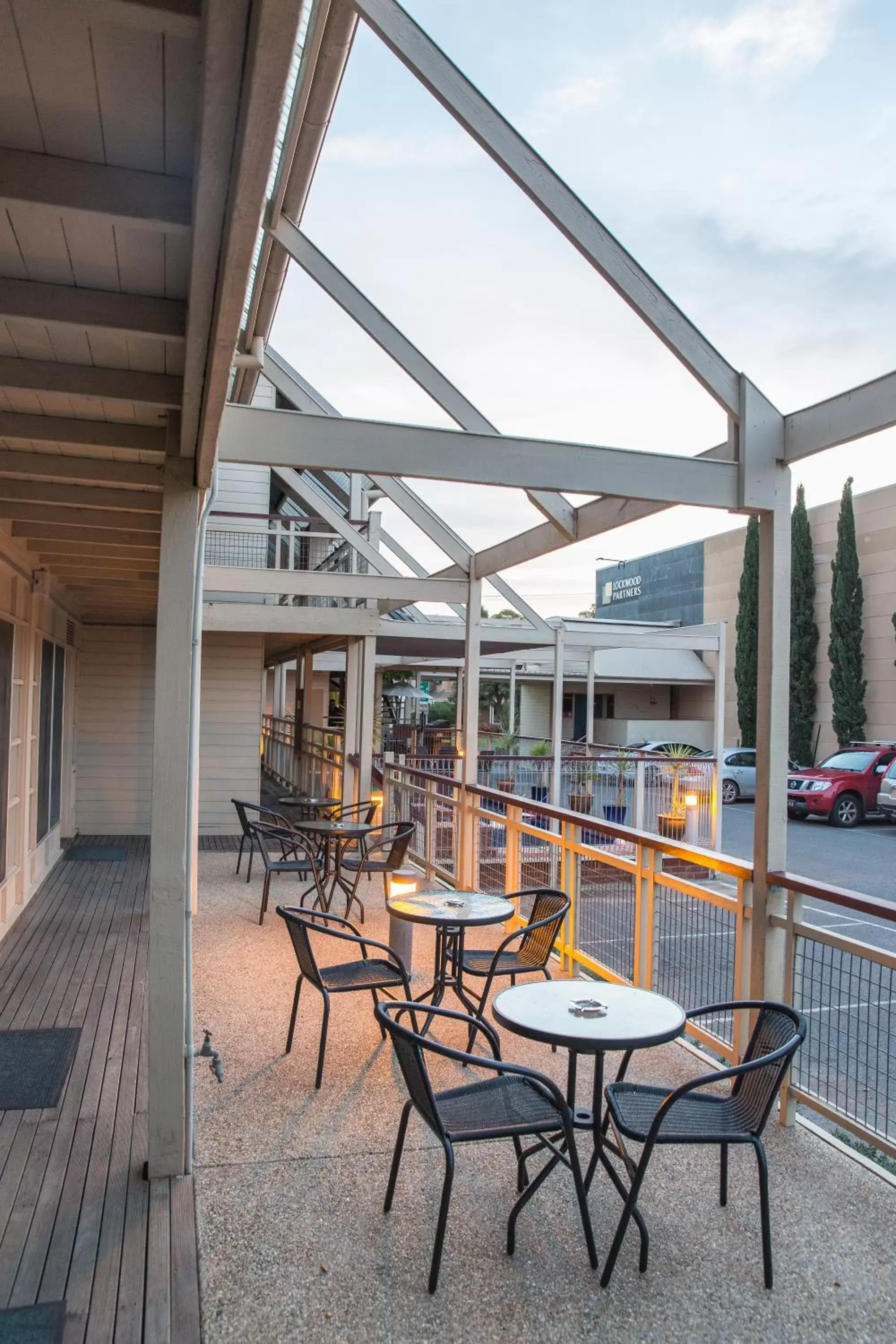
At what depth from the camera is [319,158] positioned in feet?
19.0

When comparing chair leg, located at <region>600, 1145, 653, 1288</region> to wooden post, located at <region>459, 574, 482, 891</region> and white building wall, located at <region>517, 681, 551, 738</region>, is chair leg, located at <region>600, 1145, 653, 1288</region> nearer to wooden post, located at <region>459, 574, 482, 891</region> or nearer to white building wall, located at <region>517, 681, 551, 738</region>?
wooden post, located at <region>459, 574, 482, 891</region>

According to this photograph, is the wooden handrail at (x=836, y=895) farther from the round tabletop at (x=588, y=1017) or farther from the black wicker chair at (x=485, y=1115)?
the black wicker chair at (x=485, y=1115)

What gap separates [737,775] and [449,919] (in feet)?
55.4

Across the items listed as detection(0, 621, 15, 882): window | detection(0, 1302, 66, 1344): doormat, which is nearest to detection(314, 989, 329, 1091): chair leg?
detection(0, 1302, 66, 1344): doormat

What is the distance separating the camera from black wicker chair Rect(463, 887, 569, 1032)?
4418mm

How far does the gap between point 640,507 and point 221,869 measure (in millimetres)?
5896

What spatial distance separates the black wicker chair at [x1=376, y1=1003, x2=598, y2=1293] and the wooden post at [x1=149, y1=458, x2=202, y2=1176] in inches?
31.3

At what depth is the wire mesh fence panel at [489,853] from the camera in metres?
7.09

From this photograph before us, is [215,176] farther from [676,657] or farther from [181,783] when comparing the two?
[676,657]

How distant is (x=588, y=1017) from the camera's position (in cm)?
305

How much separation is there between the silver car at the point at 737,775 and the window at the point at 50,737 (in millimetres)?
14420

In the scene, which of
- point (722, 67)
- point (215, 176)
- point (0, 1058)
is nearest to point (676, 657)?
point (722, 67)

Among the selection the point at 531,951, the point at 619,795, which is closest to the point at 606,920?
the point at 531,951

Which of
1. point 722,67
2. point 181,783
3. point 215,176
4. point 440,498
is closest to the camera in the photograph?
point 215,176
